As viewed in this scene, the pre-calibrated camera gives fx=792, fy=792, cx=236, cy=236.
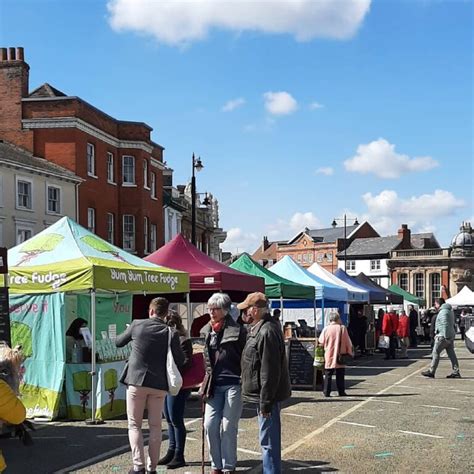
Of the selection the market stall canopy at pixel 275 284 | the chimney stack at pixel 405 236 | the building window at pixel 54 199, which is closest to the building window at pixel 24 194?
the building window at pixel 54 199

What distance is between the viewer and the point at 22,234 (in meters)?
34.3

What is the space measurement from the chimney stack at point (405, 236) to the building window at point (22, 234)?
65.5 m

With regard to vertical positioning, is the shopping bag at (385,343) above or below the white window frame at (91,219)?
below

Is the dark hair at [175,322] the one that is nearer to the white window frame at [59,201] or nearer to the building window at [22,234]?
the building window at [22,234]

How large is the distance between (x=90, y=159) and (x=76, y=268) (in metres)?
28.6

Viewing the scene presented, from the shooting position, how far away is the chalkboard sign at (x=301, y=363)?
53.0 feet


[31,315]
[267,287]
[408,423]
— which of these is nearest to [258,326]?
[408,423]

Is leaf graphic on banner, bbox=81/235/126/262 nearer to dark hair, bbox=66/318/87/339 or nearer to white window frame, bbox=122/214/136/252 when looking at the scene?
dark hair, bbox=66/318/87/339

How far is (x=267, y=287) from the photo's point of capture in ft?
64.3

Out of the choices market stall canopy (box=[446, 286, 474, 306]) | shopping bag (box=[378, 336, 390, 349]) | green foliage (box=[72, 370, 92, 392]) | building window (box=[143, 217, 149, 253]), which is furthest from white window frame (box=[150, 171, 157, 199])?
green foliage (box=[72, 370, 92, 392])

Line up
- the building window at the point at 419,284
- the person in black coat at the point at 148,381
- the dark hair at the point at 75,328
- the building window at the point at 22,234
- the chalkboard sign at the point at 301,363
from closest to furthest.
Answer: the person in black coat at the point at 148,381, the dark hair at the point at 75,328, the chalkboard sign at the point at 301,363, the building window at the point at 22,234, the building window at the point at 419,284

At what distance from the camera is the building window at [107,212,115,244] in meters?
41.3

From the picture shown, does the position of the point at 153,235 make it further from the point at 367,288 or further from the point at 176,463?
the point at 176,463

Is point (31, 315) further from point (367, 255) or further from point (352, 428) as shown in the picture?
point (367, 255)
